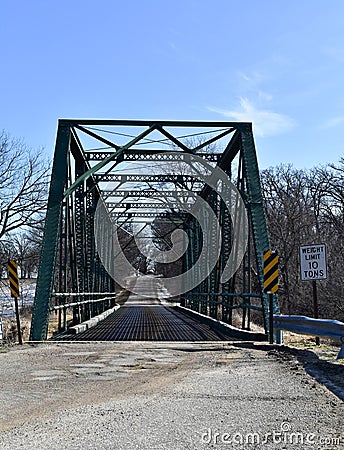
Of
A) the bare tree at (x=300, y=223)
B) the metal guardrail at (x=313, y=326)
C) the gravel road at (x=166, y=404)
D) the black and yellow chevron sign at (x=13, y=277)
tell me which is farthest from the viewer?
the bare tree at (x=300, y=223)

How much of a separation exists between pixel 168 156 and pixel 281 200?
83.7ft

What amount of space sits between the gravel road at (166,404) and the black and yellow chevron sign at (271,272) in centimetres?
249

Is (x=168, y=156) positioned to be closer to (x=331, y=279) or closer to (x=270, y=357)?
(x=270, y=357)

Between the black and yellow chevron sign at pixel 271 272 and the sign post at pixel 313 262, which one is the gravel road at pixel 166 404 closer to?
the sign post at pixel 313 262

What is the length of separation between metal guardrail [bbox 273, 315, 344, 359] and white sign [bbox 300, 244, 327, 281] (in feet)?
3.18

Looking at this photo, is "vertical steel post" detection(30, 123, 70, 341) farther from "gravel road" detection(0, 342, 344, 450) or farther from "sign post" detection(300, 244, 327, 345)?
"sign post" detection(300, 244, 327, 345)

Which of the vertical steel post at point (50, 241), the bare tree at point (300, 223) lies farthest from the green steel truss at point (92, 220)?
the bare tree at point (300, 223)

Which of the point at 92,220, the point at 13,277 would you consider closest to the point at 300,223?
the point at 92,220

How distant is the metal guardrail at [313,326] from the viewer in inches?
305

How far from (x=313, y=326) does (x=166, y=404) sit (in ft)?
13.8

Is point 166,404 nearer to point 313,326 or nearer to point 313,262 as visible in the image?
point 313,326

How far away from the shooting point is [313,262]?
10617mm

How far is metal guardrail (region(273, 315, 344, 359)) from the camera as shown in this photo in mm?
7755

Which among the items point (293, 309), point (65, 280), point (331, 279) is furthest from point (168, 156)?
point (293, 309)
